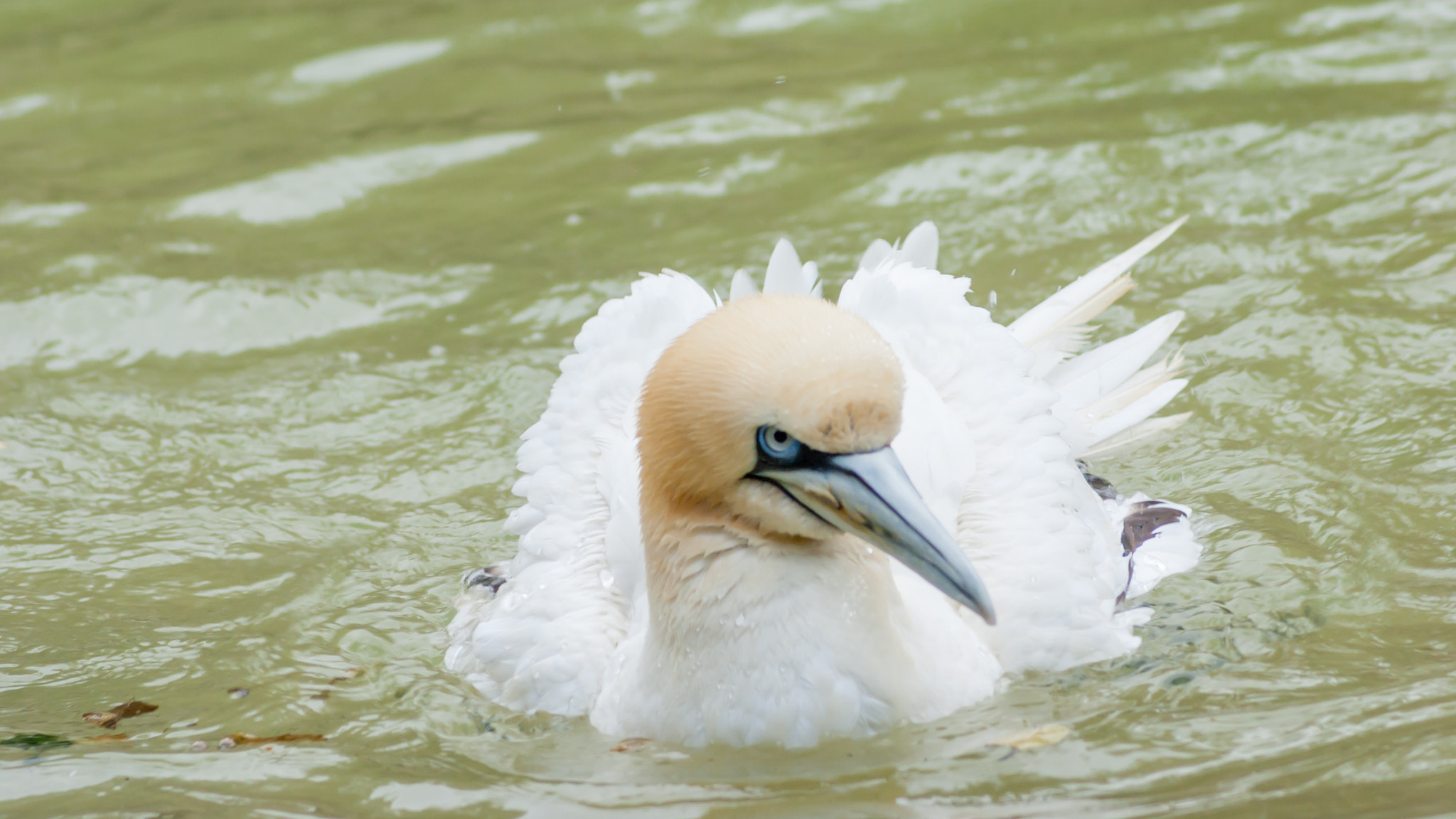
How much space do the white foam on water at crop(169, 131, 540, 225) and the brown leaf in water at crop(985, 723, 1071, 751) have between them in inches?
236

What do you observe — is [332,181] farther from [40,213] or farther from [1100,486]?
[1100,486]

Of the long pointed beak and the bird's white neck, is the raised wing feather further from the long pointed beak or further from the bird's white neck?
the long pointed beak

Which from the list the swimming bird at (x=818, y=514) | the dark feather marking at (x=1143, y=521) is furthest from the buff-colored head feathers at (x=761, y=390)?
the dark feather marking at (x=1143, y=521)

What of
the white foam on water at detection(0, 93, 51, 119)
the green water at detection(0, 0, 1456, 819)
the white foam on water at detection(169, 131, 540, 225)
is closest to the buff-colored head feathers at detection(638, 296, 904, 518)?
the green water at detection(0, 0, 1456, 819)

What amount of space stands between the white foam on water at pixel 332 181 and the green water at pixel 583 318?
0.03m

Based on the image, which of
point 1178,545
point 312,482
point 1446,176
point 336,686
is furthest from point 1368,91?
point 336,686

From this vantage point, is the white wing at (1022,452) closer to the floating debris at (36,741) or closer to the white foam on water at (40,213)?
the floating debris at (36,741)

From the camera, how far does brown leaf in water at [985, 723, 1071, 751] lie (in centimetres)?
437

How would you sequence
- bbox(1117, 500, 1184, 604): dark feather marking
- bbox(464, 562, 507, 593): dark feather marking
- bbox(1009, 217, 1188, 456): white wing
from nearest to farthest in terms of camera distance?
bbox(1117, 500, 1184, 604): dark feather marking → bbox(464, 562, 507, 593): dark feather marking → bbox(1009, 217, 1188, 456): white wing

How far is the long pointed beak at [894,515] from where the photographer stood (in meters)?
4.12

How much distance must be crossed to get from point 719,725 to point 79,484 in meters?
3.78

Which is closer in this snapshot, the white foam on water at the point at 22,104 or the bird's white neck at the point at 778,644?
the bird's white neck at the point at 778,644

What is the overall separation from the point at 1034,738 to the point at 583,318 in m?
4.08

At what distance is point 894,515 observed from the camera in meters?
4.12
